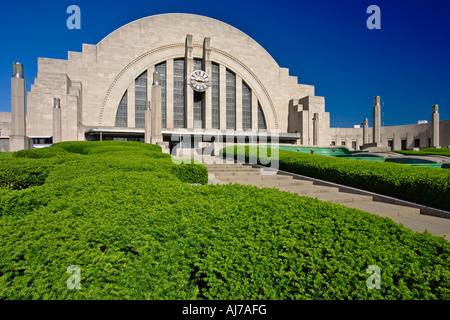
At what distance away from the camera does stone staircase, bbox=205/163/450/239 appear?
4688 millimetres

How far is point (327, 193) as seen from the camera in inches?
272

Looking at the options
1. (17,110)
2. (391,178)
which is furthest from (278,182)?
(17,110)

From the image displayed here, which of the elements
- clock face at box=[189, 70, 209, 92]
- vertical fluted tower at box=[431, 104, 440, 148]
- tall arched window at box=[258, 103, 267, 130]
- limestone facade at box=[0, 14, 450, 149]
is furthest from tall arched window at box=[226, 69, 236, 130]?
vertical fluted tower at box=[431, 104, 440, 148]

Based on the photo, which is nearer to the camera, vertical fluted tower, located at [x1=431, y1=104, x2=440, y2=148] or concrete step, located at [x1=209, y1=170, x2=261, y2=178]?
concrete step, located at [x1=209, y1=170, x2=261, y2=178]

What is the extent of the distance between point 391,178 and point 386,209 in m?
1.35

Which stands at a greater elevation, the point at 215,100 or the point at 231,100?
the point at 231,100

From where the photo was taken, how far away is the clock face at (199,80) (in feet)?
96.2

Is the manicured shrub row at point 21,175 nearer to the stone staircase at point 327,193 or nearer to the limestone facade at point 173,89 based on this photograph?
the stone staircase at point 327,193

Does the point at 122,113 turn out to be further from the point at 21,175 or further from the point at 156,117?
the point at 21,175

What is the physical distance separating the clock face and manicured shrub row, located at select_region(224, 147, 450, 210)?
75.8 ft

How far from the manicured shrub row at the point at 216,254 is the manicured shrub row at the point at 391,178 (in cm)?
440

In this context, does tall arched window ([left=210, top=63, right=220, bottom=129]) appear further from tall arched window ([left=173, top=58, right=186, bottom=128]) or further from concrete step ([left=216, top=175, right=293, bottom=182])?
concrete step ([left=216, top=175, right=293, bottom=182])

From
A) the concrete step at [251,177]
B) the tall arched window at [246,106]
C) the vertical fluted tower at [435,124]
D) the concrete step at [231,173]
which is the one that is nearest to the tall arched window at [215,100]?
the tall arched window at [246,106]
